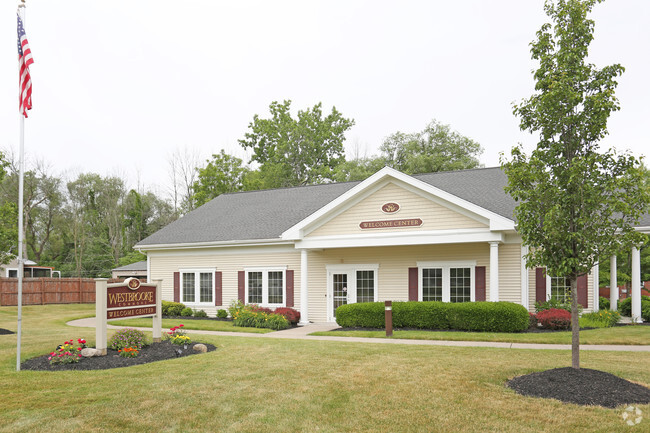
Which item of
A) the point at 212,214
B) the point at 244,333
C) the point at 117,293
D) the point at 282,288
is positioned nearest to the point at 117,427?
the point at 117,293

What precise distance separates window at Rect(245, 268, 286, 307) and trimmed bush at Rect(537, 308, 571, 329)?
9.57 metres

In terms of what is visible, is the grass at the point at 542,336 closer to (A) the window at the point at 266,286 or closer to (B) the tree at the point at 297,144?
(A) the window at the point at 266,286

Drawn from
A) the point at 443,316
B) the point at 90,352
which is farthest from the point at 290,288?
the point at 90,352

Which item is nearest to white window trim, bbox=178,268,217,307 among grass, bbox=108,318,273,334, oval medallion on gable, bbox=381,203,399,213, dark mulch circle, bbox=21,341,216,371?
grass, bbox=108,318,273,334

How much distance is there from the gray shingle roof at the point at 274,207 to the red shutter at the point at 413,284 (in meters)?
3.15

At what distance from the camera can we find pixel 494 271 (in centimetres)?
1647

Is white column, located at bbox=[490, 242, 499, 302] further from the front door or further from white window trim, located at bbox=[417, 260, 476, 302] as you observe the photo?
the front door

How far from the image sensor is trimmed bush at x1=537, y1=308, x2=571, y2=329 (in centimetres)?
1555

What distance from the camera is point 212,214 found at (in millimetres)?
26047

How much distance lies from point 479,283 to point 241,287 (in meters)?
9.45

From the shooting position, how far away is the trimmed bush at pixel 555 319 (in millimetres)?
15555

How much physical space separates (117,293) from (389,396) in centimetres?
711

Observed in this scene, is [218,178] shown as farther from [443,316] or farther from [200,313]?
[443,316]

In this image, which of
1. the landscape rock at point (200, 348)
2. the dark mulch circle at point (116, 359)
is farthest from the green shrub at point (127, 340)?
the landscape rock at point (200, 348)
